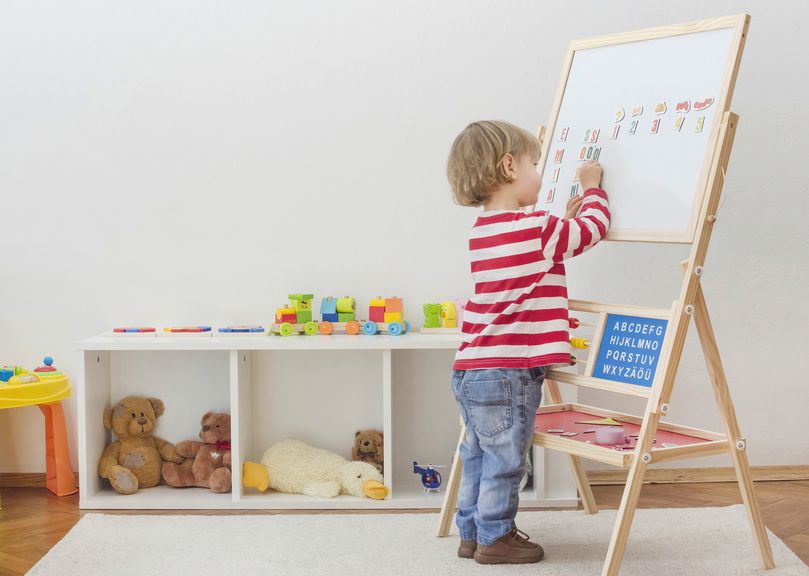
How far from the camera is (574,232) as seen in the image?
6.84ft

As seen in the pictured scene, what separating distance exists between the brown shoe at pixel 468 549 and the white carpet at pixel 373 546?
0.06 ft

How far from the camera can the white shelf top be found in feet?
8.85

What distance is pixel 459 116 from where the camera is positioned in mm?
2951

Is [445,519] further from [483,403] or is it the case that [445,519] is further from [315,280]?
[315,280]

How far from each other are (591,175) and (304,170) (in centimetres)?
110

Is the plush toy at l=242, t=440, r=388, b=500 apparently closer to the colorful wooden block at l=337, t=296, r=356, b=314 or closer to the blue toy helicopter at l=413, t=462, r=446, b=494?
the blue toy helicopter at l=413, t=462, r=446, b=494

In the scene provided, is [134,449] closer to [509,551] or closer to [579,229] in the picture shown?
[509,551]

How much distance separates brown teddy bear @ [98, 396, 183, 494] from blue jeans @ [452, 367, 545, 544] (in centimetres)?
116

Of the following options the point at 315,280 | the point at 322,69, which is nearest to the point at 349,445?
the point at 315,280

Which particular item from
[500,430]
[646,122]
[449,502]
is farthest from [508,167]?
[449,502]

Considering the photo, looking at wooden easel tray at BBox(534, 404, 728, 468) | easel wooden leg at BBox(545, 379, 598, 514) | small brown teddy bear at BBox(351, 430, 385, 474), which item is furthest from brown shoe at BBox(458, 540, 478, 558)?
small brown teddy bear at BBox(351, 430, 385, 474)

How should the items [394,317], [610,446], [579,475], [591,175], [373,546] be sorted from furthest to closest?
[394,317] → [579,475] → [373,546] → [591,175] → [610,446]

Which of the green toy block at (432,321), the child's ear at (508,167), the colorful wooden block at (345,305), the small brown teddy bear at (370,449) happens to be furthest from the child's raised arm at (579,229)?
the small brown teddy bear at (370,449)

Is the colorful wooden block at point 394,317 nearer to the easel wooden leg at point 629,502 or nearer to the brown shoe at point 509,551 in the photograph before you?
the brown shoe at point 509,551
